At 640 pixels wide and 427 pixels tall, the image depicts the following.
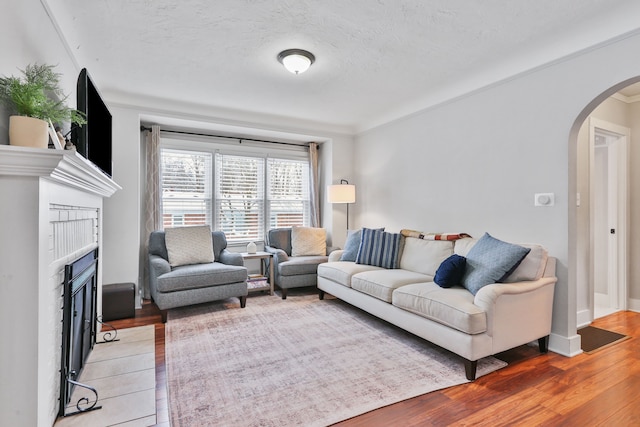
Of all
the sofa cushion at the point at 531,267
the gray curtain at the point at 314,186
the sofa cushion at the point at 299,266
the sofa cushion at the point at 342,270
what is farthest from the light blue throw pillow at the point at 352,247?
the sofa cushion at the point at 531,267

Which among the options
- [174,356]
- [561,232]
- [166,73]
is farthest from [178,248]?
[561,232]

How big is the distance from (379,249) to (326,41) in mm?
2292

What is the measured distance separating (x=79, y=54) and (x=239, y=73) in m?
1.37

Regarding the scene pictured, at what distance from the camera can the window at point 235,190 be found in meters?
4.67

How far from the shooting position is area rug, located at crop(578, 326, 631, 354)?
2.74 m

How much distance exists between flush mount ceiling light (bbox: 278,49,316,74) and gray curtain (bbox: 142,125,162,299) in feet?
7.82

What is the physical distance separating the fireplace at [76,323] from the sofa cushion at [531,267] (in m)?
3.00

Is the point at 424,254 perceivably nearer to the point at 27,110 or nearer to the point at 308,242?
the point at 308,242

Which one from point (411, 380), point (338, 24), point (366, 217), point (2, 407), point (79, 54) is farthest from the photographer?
point (366, 217)

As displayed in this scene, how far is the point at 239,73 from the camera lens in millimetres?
3277

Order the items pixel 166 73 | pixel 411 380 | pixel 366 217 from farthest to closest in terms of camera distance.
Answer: pixel 366 217 < pixel 166 73 < pixel 411 380

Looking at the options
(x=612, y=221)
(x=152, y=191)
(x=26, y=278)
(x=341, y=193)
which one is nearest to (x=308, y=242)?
(x=341, y=193)

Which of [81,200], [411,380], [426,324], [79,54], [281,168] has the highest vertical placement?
[79,54]

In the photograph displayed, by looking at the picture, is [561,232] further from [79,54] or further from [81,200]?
[79,54]
